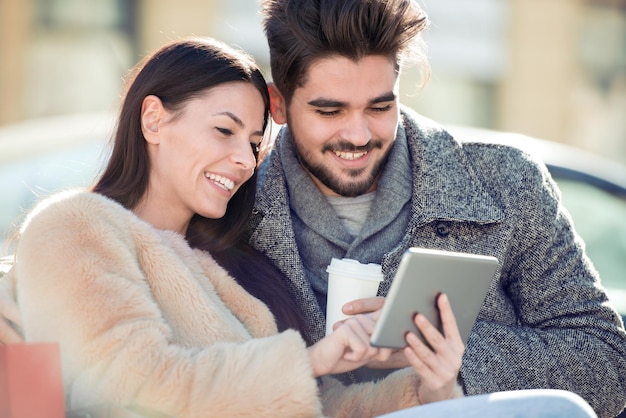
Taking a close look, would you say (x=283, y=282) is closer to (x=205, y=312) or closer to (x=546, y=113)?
(x=205, y=312)

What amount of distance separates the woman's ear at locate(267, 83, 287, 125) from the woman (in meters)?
0.34

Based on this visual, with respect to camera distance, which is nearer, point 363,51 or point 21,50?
point 363,51

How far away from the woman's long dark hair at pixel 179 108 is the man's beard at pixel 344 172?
335 millimetres

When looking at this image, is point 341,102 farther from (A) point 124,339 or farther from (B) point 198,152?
(A) point 124,339

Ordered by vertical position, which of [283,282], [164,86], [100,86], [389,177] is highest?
[164,86]

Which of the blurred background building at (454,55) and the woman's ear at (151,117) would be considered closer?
the woman's ear at (151,117)

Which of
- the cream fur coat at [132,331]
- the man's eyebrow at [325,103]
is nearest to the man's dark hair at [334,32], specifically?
the man's eyebrow at [325,103]

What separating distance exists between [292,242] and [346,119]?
460mm

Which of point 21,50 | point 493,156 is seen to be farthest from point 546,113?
point 493,156

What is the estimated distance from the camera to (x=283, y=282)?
3654 millimetres

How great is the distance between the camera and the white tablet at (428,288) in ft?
8.87

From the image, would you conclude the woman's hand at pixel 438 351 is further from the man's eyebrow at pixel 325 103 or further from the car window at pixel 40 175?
the car window at pixel 40 175

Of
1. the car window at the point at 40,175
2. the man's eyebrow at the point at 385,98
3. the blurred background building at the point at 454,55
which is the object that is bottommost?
the blurred background building at the point at 454,55

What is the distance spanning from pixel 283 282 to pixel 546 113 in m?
9.16
